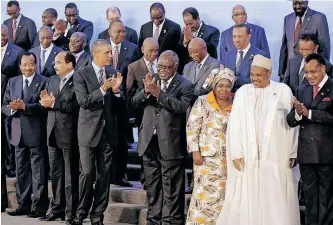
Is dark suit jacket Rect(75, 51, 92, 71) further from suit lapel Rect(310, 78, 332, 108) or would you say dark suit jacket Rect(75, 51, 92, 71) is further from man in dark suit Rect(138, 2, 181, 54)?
suit lapel Rect(310, 78, 332, 108)

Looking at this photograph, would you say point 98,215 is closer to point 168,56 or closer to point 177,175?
point 177,175

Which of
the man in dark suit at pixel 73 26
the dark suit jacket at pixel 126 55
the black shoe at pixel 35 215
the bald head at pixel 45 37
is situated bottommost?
the black shoe at pixel 35 215

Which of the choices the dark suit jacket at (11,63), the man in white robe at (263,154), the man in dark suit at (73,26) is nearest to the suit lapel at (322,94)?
the man in white robe at (263,154)

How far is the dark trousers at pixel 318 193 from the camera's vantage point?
374 inches

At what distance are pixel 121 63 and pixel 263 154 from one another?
283cm

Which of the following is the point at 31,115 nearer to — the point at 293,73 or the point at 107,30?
the point at 107,30

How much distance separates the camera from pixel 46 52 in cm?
1256

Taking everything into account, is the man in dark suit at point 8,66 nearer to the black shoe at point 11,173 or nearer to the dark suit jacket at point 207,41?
the black shoe at point 11,173

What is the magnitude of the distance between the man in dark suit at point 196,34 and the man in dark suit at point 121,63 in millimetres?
542

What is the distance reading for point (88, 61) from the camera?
11578 mm

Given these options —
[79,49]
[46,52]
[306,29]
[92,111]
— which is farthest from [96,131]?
[306,29]

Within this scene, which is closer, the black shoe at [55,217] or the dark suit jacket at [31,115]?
the black shoe at [55,217]

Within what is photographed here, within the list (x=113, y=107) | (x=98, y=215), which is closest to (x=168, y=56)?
(x=113, y=107)

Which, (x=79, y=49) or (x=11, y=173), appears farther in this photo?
(x=11, y=173)
